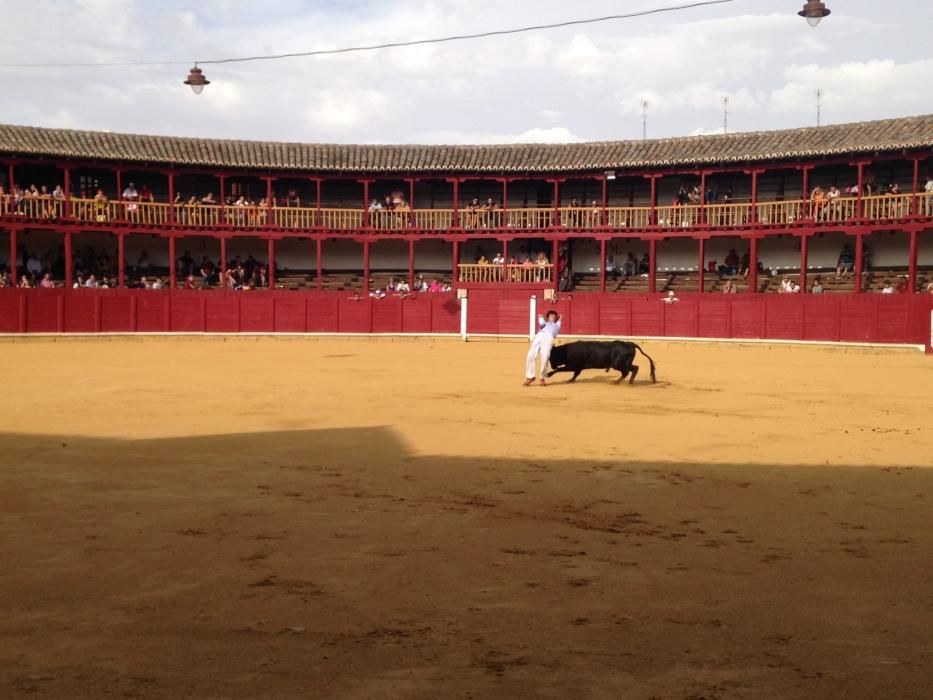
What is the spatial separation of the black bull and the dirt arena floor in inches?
132

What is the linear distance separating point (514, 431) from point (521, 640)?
603 cm

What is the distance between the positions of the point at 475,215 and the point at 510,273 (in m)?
2.68

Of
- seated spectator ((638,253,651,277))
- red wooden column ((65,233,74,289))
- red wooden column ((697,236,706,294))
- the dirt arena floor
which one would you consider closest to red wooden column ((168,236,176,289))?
red wooden column ((65,233,74,289))

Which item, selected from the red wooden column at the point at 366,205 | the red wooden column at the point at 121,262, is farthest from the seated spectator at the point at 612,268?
the red wooden column at the point at 121,262

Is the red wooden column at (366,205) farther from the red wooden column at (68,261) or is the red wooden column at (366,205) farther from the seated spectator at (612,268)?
the red wooden column at (68,261)

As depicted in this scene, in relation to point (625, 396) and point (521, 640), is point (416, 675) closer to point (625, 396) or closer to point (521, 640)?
point (521, 640)

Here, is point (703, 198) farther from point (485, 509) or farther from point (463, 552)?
point (463, 552)

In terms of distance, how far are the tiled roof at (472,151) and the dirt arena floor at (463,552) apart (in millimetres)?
22698

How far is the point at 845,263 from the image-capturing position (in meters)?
31.4

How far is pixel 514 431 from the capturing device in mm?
9648

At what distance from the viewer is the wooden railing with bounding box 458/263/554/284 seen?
34.0m

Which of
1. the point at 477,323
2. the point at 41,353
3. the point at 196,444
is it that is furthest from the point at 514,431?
the point at 477,323

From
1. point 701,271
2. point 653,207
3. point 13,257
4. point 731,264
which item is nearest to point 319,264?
point 13,257

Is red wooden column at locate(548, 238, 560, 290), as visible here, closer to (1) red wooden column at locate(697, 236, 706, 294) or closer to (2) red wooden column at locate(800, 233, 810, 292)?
(1) red wooden column at locate(697, 236, 706, 294)
